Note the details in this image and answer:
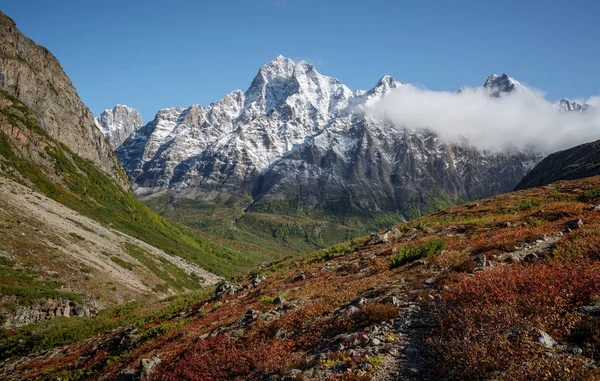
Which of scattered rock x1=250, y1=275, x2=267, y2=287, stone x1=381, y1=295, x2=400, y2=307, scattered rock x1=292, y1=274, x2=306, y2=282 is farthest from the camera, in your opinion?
scattered rock x1=250, y1=275, x2=267, y2=287

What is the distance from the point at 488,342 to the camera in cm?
771

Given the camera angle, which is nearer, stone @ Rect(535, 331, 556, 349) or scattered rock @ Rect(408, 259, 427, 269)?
stone @ Rect(535, 331, 556, 349)

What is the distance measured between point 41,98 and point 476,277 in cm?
24354

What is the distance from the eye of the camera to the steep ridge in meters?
52.0

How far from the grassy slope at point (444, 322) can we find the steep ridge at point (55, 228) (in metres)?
39.0

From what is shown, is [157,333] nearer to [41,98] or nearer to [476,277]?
[476,277]

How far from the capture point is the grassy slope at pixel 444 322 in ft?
24.3

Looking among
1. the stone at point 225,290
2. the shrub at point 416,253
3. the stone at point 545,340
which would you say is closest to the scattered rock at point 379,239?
the shrub at point 416,253

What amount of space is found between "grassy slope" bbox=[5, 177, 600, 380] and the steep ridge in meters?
39.0

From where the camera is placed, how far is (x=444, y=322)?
31.6ft

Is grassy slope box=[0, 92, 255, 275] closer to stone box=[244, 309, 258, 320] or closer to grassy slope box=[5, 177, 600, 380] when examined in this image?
stone box=[244, 309, 258, 320]

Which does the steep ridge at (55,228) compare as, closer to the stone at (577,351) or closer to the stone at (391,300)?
the stone at (391,300)

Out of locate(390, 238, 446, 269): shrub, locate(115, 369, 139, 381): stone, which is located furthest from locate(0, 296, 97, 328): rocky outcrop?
locate(390, 238, 446, 269): shrub

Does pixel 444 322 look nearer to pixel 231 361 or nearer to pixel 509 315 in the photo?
pixel 509 315
